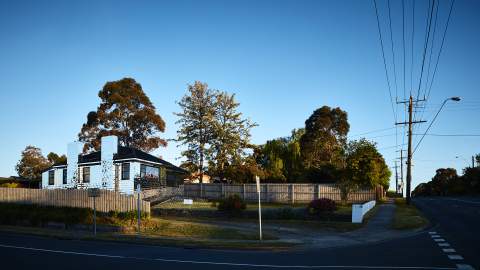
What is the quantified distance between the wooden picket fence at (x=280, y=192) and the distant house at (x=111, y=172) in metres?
4.98

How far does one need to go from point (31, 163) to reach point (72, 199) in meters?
55.3

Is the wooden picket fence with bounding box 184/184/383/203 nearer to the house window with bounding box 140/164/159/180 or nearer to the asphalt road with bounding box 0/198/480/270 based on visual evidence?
the house window with bounding box 140/164/159/180

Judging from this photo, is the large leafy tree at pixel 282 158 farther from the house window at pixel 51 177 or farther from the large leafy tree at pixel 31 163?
the large leafy tree at pixel 31 163

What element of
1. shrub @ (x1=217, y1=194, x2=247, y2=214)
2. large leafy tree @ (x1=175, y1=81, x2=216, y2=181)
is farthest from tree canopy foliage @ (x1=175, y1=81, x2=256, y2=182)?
shrub @ (x1=217, y1=194, x2=247, y2=214)

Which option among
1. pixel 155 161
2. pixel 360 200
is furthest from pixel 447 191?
pixel 155 161

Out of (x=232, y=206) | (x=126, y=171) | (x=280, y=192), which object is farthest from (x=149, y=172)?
(x=232, y=206)

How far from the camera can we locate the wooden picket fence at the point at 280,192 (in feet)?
133

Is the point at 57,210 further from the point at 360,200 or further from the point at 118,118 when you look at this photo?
the point at 118,118

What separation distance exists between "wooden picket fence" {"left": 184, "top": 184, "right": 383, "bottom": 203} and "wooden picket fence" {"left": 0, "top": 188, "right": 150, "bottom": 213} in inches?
752

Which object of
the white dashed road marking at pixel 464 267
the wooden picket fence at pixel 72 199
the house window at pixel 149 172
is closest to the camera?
the white dashed road marking at pixel 464 267

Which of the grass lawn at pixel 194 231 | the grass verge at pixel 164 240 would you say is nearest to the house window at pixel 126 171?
the grass verge at pixel 164 240

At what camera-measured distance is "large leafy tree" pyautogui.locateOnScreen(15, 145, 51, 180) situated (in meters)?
76.9

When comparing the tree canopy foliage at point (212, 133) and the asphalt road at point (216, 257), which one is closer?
the asphalt road at point (216, 257)

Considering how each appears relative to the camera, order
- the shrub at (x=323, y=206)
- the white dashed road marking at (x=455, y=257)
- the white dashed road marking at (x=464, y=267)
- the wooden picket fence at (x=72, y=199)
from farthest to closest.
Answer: the wooden picket fence at (x=72, y=199)
the shrub at (x=323, y=206)
the white dashed road marking at (x=455, y=257)
the white dashed road marking at (x=464, y=267)
